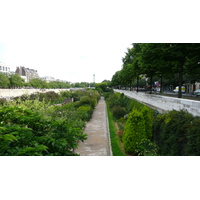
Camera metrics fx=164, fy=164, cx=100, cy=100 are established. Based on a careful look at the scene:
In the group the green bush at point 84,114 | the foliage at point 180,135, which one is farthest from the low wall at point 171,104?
the green bush at point 84,114

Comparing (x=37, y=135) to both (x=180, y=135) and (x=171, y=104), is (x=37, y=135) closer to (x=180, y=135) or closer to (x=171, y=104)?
(x=180, y=135)

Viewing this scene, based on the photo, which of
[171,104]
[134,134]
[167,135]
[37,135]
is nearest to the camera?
[37,135]

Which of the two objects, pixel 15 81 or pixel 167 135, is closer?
pixel 167 135

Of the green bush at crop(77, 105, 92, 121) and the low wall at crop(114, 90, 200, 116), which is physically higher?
the low wall at crop(114, 90, 200, 116)

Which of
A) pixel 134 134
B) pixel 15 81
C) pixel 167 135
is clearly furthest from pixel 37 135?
pixel 15 81

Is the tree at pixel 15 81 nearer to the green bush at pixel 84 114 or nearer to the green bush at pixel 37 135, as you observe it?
the green bush at pixel 84 114

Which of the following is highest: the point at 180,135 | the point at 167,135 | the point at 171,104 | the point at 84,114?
the point at 171,104

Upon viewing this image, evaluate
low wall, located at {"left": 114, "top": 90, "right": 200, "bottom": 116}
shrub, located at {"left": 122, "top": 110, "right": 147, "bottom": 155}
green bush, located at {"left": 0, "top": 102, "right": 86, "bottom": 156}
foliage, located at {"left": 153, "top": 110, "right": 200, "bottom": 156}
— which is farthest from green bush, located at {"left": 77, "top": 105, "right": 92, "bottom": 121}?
green bush, located at {"left": 0, "top": 102, "right": 86, "bottom": 156}

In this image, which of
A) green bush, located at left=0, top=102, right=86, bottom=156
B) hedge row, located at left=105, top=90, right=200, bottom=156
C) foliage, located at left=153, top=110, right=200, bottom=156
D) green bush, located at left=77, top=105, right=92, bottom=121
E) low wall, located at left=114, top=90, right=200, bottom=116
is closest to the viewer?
green bush, located at left=0, top=102, right=86, bottom=156

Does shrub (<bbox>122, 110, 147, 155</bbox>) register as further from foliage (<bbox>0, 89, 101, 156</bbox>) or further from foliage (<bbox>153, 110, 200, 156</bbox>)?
foliage (<bbox>0, 89, 101, 156</bbox>)

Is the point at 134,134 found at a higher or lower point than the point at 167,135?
lower

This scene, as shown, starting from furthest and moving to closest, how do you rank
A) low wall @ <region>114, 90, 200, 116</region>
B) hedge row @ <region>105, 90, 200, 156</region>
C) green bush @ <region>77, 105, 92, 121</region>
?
1. green bush @ <region>77, 105, 92, 121</region>
2. low wall @ <region>114, 90, 200, 116</region>
3. hedge row @ <region>105, 90, 200, 156</region>

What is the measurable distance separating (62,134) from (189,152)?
413 centimetres
